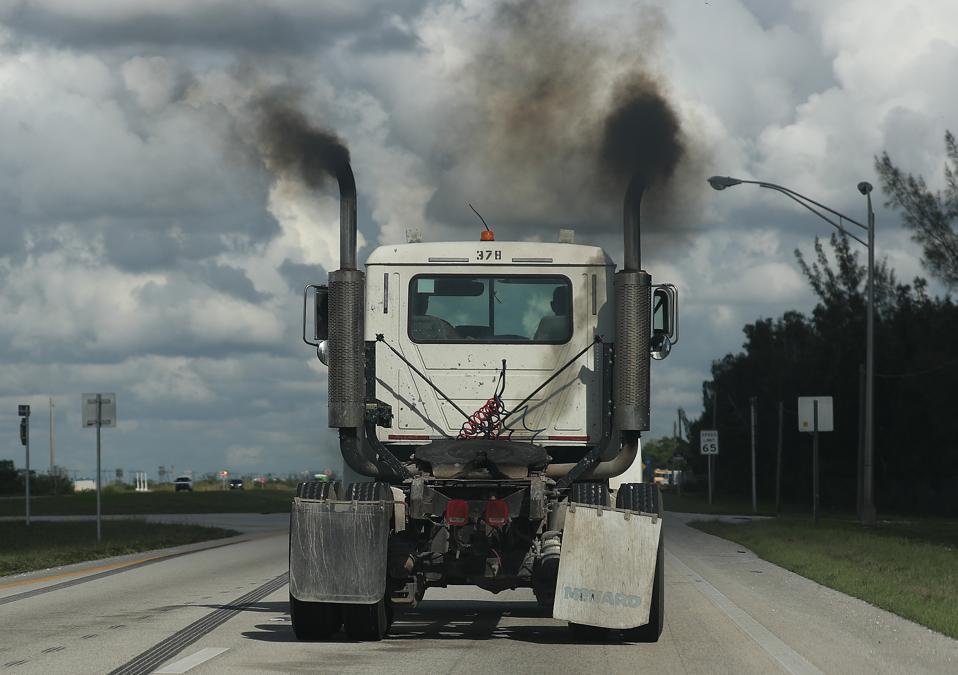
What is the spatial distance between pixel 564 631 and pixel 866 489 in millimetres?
25756

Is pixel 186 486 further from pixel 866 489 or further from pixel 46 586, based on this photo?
pixel 46 586

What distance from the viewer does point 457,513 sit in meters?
11.9

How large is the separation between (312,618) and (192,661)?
162cm

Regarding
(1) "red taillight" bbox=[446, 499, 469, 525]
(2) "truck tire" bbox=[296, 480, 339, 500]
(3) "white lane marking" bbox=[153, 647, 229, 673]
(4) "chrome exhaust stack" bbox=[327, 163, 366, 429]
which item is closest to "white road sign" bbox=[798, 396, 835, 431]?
(4) "chrome exhaust stack" bbox=[327, 163, 366, 429]

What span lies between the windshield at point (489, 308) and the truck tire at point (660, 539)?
77.2 inches

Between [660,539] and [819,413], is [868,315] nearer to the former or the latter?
[819,413]

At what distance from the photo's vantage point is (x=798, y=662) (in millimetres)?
10828

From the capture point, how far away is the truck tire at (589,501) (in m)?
11.8

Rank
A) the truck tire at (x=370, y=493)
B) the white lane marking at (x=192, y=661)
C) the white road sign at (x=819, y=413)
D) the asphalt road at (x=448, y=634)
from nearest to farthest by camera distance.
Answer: the white lane marking at (x=192, y=661) < the asphalt road at (x=448, y=634) < the truck tire at (x=370, y=493) < the white road sign at (x=819, y=413)

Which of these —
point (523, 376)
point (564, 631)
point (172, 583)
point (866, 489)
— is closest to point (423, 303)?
point (523, 376)

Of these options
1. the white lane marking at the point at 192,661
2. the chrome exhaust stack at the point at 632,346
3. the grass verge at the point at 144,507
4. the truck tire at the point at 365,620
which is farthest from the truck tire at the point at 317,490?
the grass verge at the point at 144,507

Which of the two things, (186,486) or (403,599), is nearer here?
(403,599)

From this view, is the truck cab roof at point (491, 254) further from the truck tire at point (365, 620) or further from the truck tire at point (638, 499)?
the truck tire at point (365, 620)

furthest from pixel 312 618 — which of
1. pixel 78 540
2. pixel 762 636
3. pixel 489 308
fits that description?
pixel 78 540
